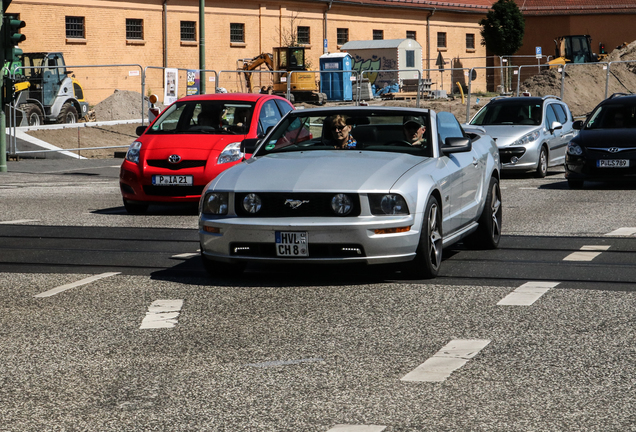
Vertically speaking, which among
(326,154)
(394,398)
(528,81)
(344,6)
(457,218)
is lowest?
(394,398)

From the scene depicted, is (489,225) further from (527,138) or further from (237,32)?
(237,32)

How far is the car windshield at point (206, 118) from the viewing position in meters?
14.3

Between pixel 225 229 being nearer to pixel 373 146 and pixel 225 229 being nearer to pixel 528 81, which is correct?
pixel 373 146

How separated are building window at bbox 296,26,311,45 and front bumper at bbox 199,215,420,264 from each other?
1948 inches

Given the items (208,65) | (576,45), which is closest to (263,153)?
(208,65)

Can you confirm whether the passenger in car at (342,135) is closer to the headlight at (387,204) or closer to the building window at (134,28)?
the headlight at (387,204)

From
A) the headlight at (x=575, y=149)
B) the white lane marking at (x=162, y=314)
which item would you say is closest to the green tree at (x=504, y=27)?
the headlight at (x=575, y=149)

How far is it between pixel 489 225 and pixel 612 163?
7.46 meters

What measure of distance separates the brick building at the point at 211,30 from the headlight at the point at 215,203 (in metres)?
24.0

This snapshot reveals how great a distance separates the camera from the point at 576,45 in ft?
213

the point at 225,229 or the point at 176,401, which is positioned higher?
the point at 225,229

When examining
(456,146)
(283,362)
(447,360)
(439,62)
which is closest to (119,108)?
(439,62)

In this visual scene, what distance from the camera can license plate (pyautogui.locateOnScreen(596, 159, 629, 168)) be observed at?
16.3m

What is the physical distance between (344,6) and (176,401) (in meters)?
55.6
